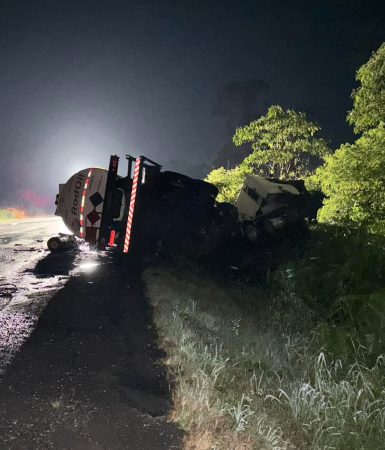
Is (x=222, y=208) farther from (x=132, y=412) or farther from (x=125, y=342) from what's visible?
(x=132, y=412)

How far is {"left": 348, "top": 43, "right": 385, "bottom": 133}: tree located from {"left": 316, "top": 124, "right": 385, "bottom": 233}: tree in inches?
25.2

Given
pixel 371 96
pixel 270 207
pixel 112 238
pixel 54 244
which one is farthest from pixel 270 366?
pixel 270 207

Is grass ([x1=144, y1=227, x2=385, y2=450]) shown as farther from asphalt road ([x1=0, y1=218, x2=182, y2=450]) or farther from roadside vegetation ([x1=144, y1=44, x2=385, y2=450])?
asphalt road ([x1=0, y1=218, x2=182, y2=450])

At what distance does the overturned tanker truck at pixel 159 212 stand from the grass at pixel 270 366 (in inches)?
72.4

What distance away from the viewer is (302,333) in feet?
20.3

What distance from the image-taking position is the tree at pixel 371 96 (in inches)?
356

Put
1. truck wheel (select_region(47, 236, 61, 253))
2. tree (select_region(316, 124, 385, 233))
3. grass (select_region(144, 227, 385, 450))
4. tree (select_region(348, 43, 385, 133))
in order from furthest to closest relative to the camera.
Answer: truck wheel (select_region(47, 236, 61, 253)), tree (select_region(348, 43, 385, 133)), tree (select_region(316, 124, 385, 233)), grass (select_region(144, 227, 385, 450))

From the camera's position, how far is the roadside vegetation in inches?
118

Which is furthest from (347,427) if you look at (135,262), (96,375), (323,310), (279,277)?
(135,262)

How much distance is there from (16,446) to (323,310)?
6.30 metres

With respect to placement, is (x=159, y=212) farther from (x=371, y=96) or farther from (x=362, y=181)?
(x=371, y=96)

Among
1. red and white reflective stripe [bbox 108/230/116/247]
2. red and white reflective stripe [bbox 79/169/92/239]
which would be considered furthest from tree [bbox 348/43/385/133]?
red and white reflective stripe [bbox 79/169/92/239]

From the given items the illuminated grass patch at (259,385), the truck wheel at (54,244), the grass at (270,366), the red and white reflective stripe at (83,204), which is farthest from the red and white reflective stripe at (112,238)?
the truck wheel at (54,244)

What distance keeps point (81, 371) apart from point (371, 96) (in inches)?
386
